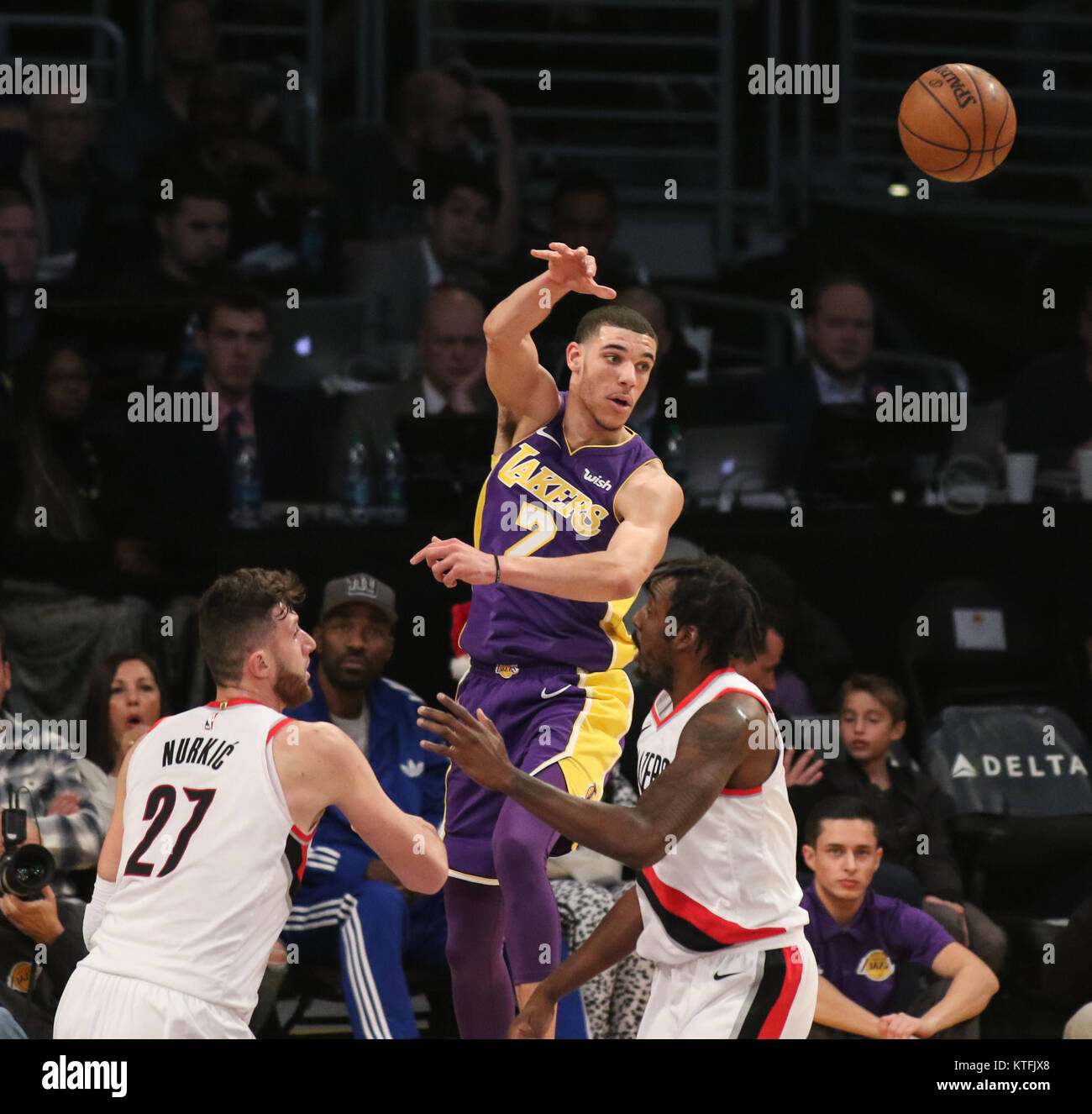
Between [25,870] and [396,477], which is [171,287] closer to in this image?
[396,477]

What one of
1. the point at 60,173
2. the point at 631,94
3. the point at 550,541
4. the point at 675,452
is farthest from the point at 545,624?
the point at 631,94

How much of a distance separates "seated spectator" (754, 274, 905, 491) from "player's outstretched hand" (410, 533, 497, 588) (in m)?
3.77

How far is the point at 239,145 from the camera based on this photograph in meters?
9.74

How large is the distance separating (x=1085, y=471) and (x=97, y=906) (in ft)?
17.6

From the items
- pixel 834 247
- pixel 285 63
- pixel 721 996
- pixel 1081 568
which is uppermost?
pixel 285 63

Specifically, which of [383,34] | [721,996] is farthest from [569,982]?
[383,34]

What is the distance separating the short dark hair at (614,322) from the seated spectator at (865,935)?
205 centimetres

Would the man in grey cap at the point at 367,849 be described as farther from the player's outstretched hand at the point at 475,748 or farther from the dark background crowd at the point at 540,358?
the player's outstretched hand at the point at 475,748

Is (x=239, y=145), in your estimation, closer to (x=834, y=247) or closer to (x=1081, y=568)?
(x=834, y=247)

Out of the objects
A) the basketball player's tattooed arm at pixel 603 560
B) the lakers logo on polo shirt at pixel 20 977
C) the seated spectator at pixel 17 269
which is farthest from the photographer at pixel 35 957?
the seated spectator at pixel 17 269

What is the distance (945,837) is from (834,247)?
4.43 m

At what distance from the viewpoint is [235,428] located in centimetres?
840

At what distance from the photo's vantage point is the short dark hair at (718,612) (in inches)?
198

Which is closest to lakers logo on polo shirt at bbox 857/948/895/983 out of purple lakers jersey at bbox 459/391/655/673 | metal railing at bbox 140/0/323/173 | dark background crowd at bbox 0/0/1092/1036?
dark background crowd at bbox 0/0/1092/1036
